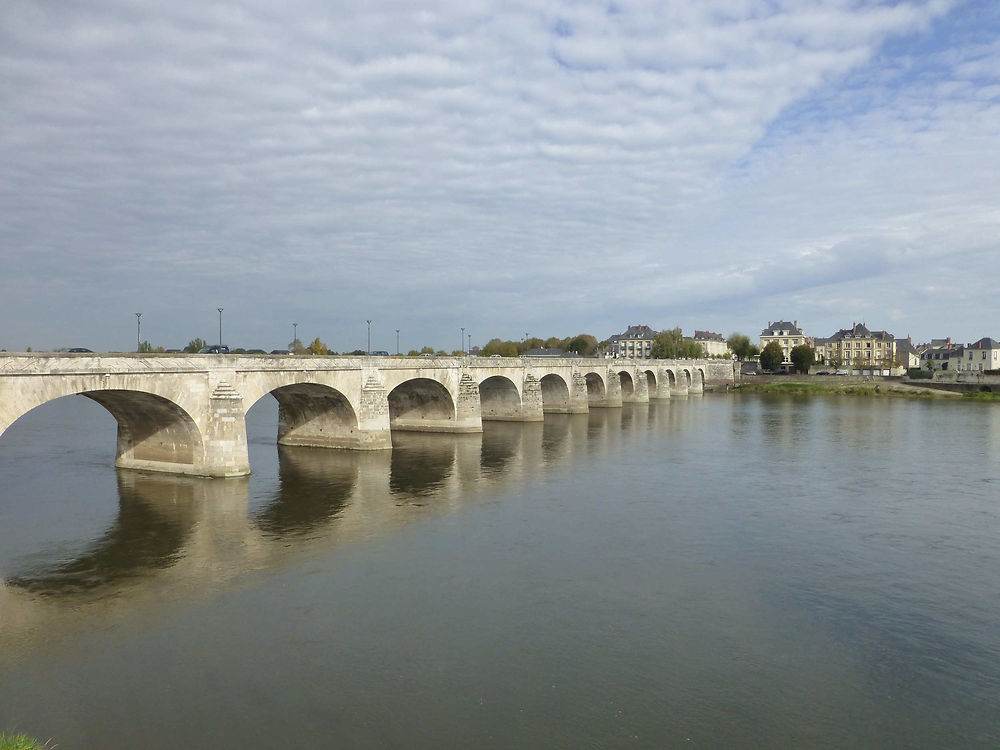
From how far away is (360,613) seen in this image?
16047 millimetres

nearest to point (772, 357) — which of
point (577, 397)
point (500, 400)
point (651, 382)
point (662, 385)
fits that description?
point (651, 382)

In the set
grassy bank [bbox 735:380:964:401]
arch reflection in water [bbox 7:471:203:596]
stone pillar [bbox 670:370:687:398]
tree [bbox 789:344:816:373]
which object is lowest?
arch reflection in water [bbox 7:471:203:596]

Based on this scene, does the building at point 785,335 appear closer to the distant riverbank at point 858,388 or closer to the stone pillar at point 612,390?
the distant riverbank at point 858,388

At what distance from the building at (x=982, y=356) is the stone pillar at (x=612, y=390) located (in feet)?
263

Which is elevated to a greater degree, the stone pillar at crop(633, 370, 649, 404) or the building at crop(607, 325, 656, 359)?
the building at crop(607, 325, 656, 359)

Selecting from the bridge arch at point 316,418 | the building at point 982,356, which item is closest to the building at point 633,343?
the building at point 982,356

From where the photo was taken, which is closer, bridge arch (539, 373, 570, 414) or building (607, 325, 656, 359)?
bridge arch (539, 373, 570, 414)

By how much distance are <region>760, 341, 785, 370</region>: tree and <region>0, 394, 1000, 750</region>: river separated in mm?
109717

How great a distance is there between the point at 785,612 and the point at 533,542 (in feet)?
26.5

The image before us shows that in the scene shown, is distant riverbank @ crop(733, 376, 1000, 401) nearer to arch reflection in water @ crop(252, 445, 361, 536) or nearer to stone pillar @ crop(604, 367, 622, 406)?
stone pillar @ crop(604, 367, 622, 406)

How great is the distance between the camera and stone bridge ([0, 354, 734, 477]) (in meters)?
23.7

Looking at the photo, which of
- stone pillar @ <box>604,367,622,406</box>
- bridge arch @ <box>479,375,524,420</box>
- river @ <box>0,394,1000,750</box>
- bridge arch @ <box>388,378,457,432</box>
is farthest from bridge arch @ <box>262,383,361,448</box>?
Result: stone pillar @ <box>604,367,622,406</box>

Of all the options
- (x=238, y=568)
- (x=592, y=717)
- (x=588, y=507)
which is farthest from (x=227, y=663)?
(x=588, y=507)

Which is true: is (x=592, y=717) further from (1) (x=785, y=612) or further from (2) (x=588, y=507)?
(2) (x=588, y=507)
